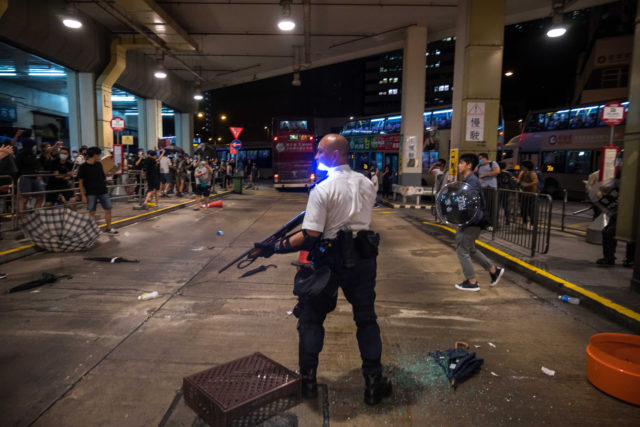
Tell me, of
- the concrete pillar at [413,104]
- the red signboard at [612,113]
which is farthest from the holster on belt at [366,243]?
the concrete pillar at [413,104]

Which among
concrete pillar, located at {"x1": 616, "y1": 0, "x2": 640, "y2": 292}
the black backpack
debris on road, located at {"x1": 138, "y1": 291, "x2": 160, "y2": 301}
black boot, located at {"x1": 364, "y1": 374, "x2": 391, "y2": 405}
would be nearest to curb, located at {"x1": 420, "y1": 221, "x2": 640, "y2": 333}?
concrete pillar, located at {"x1": 616, "y1": 0, "x2": 640, "y2": 292}

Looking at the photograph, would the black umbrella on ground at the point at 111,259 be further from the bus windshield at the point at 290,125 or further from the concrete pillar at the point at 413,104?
the bus windshield at the point at 290,125

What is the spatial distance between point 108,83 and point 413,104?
12.3 meters

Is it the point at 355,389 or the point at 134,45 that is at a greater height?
the point at 134,45

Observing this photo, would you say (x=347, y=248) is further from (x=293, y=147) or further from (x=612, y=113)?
(x=293, y=147)

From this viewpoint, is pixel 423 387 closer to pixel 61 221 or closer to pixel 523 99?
pixel 61 221

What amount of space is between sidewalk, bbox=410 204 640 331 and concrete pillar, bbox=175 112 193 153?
23.3 metres

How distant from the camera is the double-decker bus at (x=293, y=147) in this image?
2414 cm

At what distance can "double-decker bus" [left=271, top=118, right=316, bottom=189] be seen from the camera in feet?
79.2

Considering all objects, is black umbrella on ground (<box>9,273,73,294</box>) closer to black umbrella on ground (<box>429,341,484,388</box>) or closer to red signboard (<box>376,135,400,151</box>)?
black umbrella on ground (<box>429,341,484,388</box>)

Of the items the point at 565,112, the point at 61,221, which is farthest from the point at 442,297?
the point at 565,112

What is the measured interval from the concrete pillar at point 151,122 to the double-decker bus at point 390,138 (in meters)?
11.3

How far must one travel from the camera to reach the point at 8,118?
20.6 meters

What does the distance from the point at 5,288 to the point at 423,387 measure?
18.0 feet
